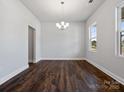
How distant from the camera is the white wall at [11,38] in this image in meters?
3.55

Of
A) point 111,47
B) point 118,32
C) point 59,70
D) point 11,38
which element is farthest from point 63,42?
point 118,32

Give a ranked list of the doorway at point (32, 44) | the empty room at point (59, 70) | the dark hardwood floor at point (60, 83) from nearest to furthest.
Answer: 1. the dark hardwood floor at point (60, 83)
2. the empty room at point (59, 70)
3. the doorway at point (32, 44)

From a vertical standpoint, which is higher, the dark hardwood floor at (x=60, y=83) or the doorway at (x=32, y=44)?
the doorway at (x=32, y=44)

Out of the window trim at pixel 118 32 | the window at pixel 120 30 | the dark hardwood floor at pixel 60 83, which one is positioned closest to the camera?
the dark hardwood floor at pixel 60 83

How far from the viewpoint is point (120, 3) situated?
12.2 ft

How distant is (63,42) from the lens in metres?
9.38

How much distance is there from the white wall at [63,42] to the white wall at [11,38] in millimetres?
4089

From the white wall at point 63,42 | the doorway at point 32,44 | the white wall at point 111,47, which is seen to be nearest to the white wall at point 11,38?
the doorway at point 32,44

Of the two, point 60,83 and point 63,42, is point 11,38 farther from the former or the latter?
point 63,42

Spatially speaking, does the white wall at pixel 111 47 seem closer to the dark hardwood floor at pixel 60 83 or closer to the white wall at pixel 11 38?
the dark hardwood floor at pixel 60 83

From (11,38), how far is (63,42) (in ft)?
18.2

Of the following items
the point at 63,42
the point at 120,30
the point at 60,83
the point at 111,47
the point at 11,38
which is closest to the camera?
the point at 60,83

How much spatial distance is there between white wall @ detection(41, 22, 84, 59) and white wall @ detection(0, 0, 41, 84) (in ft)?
13.4

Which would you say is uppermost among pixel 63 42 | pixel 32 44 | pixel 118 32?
pixel 118 32
